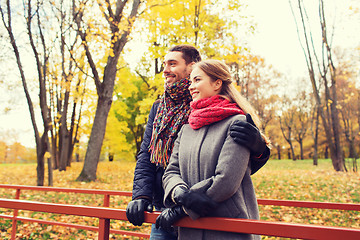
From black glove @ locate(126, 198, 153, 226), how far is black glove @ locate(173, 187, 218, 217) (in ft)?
1.22

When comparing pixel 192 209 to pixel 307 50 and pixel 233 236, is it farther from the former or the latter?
pixel 307 50

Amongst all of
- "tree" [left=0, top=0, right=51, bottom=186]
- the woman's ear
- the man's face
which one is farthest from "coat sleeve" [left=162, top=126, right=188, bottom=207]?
"tree" [left=0, top=0, right=51, bottom=186]

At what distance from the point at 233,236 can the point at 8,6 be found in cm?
903

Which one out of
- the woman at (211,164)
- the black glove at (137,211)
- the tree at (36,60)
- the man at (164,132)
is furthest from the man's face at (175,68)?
the tree at (36,60)

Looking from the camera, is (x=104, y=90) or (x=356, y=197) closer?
(x=356, y=197)

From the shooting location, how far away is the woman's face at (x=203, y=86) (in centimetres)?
158

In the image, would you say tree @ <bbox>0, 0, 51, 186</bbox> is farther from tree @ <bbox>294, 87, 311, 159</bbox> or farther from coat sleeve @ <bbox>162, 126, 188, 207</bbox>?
tree @ <bbox>294, 87, 311, 159</bbox>

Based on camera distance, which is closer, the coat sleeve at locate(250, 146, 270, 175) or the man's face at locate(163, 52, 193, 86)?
the coat sleeve at locate(250, 146, 270, 175)

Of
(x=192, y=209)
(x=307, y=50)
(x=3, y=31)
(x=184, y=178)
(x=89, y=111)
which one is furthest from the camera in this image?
(x=89, y=111)

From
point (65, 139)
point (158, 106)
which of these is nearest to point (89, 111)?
point (65, 139)

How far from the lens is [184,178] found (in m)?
1.46

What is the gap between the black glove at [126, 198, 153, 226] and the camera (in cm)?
150

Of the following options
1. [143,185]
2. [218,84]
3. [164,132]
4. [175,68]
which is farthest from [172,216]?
[175,68]

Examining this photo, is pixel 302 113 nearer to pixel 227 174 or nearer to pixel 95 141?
pixel 95 141
